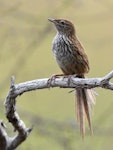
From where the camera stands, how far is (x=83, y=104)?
527 cm

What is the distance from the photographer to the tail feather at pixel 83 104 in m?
5.20

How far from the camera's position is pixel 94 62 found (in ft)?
27.0

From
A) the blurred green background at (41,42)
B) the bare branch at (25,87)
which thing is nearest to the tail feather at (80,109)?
the bare branch at (25,87)

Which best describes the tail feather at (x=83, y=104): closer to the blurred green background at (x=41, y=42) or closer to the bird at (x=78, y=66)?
the bird at (x=78, y=66)

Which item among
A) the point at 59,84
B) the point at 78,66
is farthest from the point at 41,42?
the point at 59,84

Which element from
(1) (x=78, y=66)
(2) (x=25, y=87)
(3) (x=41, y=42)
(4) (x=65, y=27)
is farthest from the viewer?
(3) (x=41, y=42)

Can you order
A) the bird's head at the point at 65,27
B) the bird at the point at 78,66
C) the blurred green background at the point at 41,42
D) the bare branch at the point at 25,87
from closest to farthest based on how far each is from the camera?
the bare branch at the point at 25,87, the bird at the point at 78,66, the bird's head at the point at 65,27, the blurred green background at the point at 41,42

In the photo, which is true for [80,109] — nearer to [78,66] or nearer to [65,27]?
[78,66]

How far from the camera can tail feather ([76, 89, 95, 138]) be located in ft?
17.1

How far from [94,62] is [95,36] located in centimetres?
105

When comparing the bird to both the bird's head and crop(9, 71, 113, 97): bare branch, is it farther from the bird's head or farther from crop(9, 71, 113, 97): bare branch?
crop(9, 71, 113, 97): bare branch

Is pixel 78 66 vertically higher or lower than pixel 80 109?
higher

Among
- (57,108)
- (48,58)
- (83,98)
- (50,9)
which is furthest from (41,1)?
(83,98)

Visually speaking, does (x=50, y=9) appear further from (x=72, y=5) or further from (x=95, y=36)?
(x=95, y=36)
